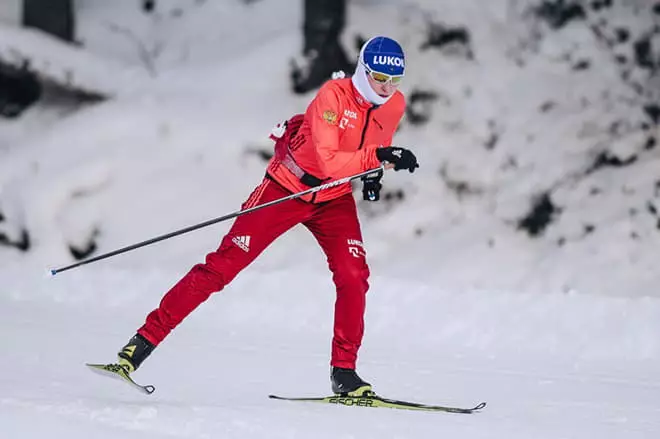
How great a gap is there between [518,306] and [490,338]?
53cm

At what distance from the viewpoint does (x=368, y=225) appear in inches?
396

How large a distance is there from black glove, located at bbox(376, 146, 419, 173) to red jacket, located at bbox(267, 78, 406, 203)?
0.18 ft

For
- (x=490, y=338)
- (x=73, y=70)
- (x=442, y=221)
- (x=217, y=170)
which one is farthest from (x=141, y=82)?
(x=490, y=338)

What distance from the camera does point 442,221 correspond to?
9.98 metres

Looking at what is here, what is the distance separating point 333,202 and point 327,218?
0.29 ft

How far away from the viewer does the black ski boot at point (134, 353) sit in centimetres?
549

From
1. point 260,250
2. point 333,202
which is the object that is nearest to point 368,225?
point 333,202

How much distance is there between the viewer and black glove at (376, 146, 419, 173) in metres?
5.26

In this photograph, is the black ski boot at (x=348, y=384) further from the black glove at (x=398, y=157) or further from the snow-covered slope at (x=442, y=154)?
→ the snow-covered slope at (x=442, y=154)

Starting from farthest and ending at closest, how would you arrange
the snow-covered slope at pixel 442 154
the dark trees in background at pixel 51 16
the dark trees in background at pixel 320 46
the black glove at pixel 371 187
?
1. the dark trees in background at pixel 51 16
2. the dark trees in background at pixel 320 46
3. the snow-covered slope at pixel 442 154
4. the black glove at pixel 371 187

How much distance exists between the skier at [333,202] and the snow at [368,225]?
1.23 ft

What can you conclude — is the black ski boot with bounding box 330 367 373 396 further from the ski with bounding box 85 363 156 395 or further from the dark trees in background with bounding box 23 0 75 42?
the dark trees in background with bounding box 23 0 75 42

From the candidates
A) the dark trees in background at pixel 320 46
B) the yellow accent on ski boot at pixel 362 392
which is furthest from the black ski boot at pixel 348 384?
the dark trees in background at pixel 320 46

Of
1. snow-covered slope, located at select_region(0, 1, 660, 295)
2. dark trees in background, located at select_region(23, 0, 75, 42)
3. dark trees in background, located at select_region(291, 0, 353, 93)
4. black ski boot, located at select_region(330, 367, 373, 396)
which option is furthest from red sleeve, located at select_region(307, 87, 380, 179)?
dark trees in background, located at select_region(23, 0, 75, 42)
